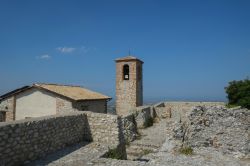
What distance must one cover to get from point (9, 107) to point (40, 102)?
9.07 feet

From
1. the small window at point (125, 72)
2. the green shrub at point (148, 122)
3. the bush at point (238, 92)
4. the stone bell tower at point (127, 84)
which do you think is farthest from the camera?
the small window at point (125, 72)

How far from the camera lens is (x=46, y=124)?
10062 mm

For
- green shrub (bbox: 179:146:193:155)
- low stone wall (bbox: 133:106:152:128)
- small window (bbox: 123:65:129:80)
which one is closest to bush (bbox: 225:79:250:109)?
low stone wall (bbox: 133:106:152:128)

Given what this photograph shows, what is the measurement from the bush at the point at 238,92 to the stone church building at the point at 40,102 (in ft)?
33.0

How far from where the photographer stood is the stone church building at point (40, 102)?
20031mm

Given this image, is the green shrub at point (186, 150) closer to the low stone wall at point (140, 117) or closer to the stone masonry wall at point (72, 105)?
the low stone wall at point (140, 117)

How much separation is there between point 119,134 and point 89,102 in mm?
9978

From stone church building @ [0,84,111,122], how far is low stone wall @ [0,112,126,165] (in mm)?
7496

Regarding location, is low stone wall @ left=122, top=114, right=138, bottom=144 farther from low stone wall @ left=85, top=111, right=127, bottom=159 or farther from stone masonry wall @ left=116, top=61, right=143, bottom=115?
stone masonry wall @ left=116, top=61, right=143, bottom=115

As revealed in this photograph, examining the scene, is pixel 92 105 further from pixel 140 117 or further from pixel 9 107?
pixel 9 107

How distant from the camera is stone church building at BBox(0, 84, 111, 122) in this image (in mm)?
20031

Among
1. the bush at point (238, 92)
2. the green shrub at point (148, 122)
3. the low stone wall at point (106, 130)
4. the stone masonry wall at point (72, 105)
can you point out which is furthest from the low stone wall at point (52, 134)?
the bush at point (238, 92)

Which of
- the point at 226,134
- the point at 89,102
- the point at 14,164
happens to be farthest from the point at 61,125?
the point at 89,102

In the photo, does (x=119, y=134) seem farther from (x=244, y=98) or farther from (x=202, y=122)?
(x=244, y=98)
